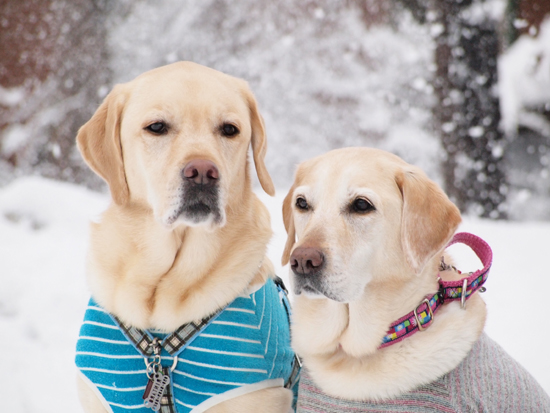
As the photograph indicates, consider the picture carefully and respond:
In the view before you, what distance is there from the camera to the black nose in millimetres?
2039

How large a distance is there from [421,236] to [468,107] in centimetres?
413

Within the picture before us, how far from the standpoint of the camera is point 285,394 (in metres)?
2.39

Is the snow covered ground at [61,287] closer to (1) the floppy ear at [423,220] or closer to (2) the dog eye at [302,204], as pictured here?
(2) the dog eye at [302,204]

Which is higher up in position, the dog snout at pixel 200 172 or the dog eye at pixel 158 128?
the dog eye at pixel 158 128

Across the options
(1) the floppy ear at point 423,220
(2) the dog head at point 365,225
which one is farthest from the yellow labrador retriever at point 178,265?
(1) the floppy ear at point 423,220

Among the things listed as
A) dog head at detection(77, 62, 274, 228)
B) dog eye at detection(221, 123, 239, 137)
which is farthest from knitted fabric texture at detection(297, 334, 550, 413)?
dog eye at detection(221, 123, 239, 137)

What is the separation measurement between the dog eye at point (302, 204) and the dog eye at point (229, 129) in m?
0.42

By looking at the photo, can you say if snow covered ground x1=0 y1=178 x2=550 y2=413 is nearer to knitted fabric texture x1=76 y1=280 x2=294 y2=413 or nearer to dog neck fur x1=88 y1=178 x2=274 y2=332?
dog neck fur x1=88 y1=178 x2=274 y2=332

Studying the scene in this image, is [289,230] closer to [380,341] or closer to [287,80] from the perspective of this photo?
[380,341]

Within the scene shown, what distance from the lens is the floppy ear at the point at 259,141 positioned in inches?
104

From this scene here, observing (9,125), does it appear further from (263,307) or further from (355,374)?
(355,374)

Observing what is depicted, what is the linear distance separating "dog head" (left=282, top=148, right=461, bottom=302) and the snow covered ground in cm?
131

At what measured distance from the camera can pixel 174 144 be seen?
7.57ft

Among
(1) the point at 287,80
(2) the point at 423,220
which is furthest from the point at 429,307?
(1) the point at 287,80
